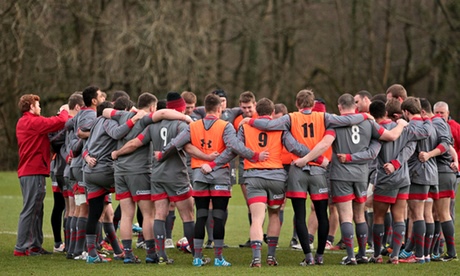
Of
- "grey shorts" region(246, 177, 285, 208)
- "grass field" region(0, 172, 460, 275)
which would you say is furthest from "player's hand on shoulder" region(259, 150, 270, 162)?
"grass field" region(0, 172, 460, 275)

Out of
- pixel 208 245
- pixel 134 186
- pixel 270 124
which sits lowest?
pixel 208 245

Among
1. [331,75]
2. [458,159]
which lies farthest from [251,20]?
[458,159]

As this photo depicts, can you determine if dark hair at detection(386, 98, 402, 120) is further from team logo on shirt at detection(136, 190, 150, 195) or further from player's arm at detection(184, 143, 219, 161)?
team logo on shirt at detection(136, 190, 150, 195)

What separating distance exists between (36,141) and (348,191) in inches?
179

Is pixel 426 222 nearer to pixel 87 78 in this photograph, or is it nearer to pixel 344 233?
pixel 344 233

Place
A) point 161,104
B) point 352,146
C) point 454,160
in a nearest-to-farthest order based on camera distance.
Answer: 1. point 352,146
2. point 454,160
3. point 161,104

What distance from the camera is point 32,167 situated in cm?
1221

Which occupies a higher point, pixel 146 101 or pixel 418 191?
pixel 146 101

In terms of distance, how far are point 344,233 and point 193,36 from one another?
2003 cm

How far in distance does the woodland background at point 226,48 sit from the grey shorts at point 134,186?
16653mm

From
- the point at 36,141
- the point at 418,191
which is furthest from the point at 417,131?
the point at 36,141

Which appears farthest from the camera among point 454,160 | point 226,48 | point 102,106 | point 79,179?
point 226,48

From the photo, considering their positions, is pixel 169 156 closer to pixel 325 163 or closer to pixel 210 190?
pixel 210 190

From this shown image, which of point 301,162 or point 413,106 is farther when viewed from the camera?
point 413,106
